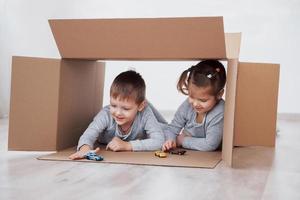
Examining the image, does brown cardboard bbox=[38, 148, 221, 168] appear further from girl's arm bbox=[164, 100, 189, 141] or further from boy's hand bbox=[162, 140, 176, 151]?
girl's arm bbox=[164, 100, 189, 141]

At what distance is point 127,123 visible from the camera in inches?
57.1

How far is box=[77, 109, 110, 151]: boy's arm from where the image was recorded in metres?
1.34

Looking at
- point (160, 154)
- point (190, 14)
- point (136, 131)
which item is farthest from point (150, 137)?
point (190, 14)

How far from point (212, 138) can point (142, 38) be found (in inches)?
15.2

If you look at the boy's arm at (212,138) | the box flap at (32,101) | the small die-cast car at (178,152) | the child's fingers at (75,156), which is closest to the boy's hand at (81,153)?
the child's fingers at (75,156)

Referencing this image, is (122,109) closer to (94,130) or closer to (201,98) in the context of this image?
(94,130)

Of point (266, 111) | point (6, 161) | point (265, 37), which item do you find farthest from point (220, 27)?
point (265, 37)

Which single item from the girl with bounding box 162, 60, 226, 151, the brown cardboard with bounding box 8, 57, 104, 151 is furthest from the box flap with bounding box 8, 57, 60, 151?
the girl with bounding box 162, 60, 226, 151

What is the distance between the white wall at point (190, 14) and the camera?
2.65 m

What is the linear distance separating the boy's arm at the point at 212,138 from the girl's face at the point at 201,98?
0.14ft

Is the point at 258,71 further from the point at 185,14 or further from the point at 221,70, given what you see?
the point at 185,14

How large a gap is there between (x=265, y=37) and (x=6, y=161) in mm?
1878

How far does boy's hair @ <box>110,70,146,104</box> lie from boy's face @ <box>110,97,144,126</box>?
0.01m

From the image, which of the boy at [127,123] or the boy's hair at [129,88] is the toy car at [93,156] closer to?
the boy at [127,123]
